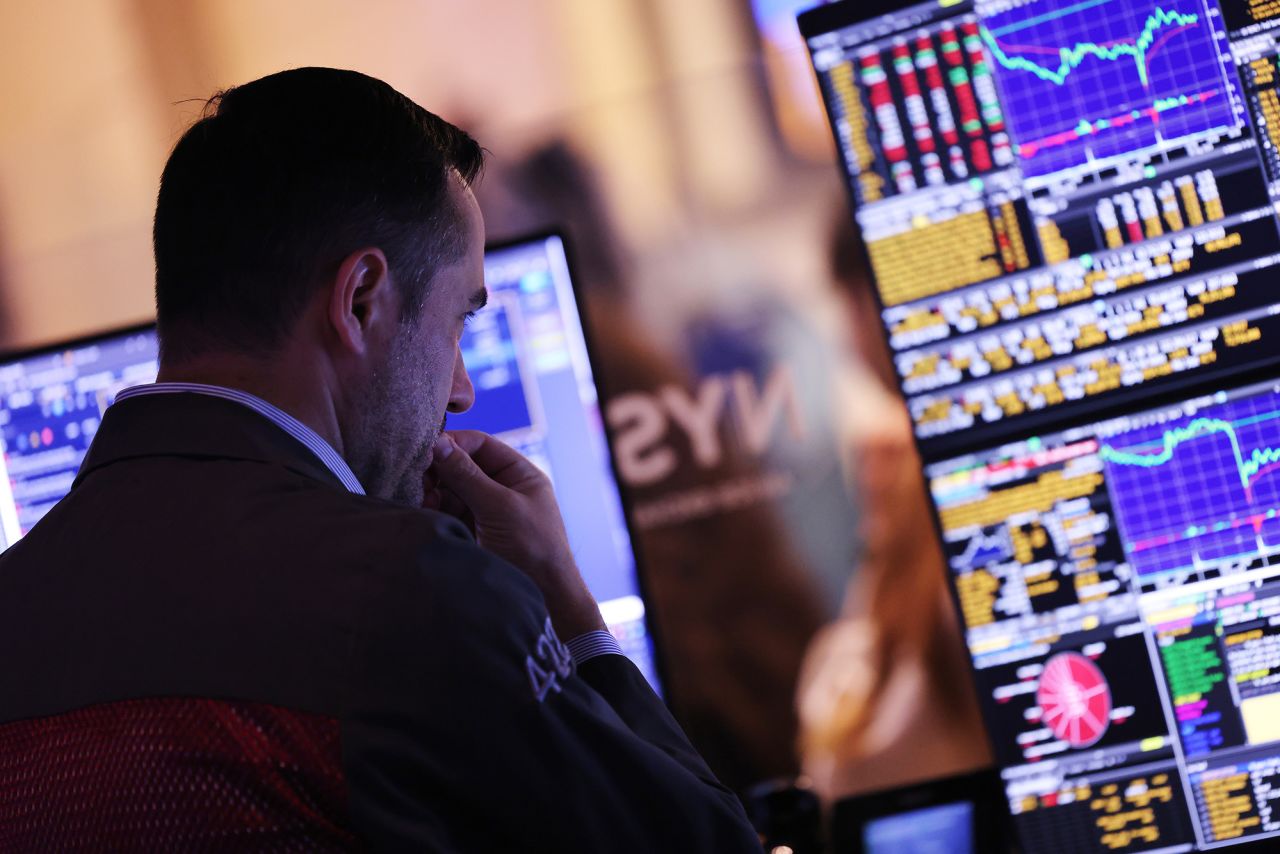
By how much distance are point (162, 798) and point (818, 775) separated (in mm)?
1457

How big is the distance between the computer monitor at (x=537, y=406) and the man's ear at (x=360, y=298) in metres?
0.73

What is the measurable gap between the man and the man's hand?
0.13m

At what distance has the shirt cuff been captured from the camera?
107 cm

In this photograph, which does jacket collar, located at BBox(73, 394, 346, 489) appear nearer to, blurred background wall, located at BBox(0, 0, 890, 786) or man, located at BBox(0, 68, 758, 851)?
man, located at BBox(0, 68, 758, 851)

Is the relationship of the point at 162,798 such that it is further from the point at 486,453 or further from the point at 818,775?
the point at 818,775

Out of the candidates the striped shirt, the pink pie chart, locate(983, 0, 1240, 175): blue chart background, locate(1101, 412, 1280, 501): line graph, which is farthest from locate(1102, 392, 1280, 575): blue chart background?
the striped shirt

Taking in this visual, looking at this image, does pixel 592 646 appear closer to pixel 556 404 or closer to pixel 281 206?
pixel 281 206

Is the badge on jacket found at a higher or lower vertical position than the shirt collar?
lower

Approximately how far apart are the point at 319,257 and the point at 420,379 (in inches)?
5.5

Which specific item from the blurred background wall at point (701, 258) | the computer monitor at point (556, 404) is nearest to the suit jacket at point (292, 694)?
the computer monitor at point (556, 404)

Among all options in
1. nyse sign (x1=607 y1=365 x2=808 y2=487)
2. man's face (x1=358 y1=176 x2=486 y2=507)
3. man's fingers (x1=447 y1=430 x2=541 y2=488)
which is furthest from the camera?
nyse sign (x1=607 y1=365 x2=808 y2=487)

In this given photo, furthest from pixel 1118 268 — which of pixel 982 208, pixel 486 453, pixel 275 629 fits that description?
pixel 275 629

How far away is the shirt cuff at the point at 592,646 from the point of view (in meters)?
1.07

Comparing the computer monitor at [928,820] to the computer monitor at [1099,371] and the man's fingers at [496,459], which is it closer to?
the computer monitor at [1099,371]
